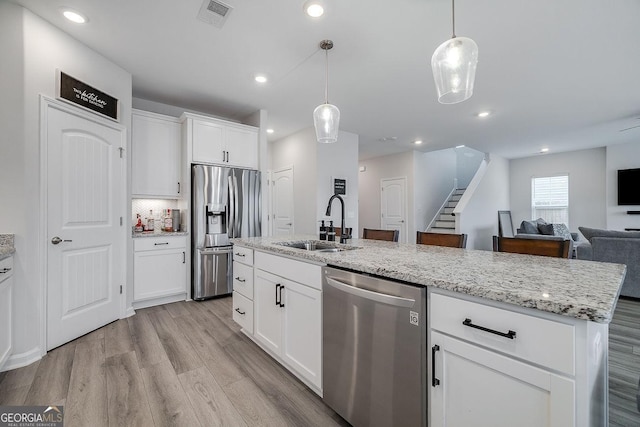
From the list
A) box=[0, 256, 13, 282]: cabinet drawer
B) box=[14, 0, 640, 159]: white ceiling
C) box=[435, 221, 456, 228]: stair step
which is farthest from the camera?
box=[435, 221, 456, 228]: stair step

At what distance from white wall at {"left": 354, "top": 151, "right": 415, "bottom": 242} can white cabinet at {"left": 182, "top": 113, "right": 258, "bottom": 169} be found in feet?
13.2

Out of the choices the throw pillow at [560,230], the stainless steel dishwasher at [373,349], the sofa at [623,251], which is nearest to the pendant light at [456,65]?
the stainless steel dishwasher at [373,349]

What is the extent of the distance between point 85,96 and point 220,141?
1525 mm

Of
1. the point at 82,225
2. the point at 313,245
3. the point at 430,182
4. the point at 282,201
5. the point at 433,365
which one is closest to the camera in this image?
the point at 433,365

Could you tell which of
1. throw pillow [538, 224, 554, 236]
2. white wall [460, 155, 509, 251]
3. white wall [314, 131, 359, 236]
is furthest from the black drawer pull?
throw pillow [538, 224, 554, 236]

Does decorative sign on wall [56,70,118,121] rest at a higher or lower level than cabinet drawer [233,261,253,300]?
higher

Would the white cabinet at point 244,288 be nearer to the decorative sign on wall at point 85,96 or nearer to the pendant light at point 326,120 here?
the pendant light at point 326,120

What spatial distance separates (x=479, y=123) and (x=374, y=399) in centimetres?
494

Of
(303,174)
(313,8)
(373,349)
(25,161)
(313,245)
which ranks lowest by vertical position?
(373,349)

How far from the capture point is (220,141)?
389cm

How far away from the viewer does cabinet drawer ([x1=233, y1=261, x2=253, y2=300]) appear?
2.37m

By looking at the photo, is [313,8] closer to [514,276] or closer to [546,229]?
[514,276]

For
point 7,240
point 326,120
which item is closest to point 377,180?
point 326,120

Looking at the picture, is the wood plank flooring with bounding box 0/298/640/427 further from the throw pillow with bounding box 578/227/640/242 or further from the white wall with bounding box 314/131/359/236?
the white wall with bounding box 314/131/359/236
